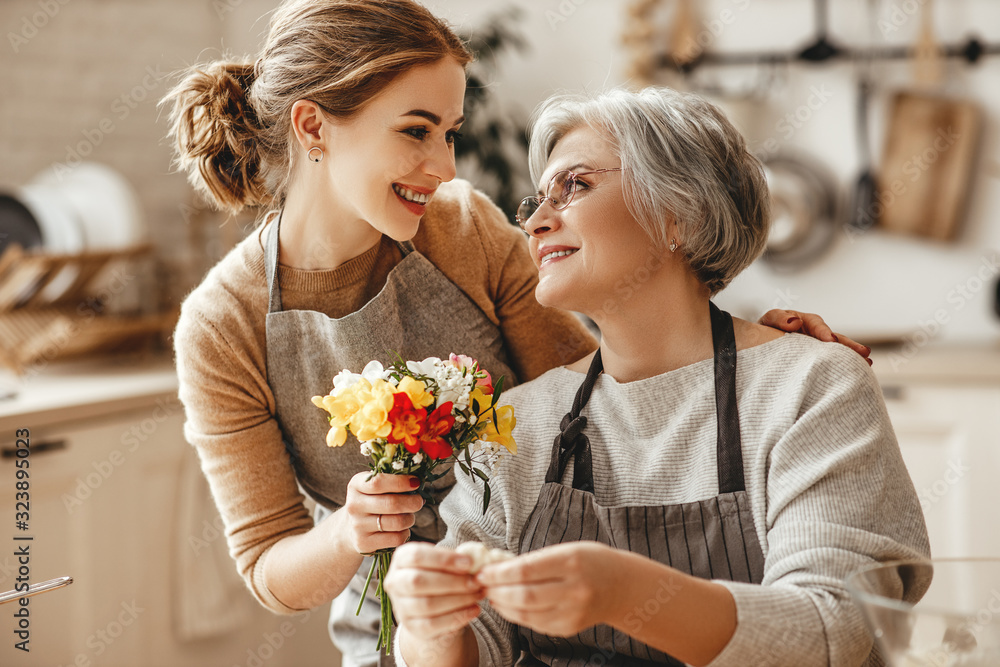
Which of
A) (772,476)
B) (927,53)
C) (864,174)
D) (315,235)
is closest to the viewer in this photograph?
(772,476)

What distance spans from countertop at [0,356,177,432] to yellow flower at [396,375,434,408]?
60.6 inches

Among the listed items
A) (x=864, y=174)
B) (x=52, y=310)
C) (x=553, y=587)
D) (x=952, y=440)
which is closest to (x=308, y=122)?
(x=553, y=587)

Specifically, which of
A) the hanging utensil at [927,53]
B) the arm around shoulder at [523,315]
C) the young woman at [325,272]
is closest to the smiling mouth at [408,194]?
the young woman at [325,272]

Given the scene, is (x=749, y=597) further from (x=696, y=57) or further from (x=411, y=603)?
(x=696, y=57)

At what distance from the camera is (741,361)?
1.48 metres

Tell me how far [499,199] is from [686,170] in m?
2.21

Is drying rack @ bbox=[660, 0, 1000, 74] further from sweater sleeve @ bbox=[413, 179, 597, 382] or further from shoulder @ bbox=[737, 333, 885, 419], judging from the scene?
shoulder @ bbox=[737, 333, 885, 419]

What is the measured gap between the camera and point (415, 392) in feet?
4.16

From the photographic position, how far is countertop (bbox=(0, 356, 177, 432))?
8.06 ft

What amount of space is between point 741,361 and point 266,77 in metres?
0.95

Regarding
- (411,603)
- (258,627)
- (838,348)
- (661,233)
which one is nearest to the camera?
(411,603)

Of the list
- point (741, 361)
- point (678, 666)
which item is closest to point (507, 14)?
point (741, 361)

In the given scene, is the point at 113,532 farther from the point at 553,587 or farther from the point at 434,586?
the point at 553,587

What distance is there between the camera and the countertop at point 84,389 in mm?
2457
